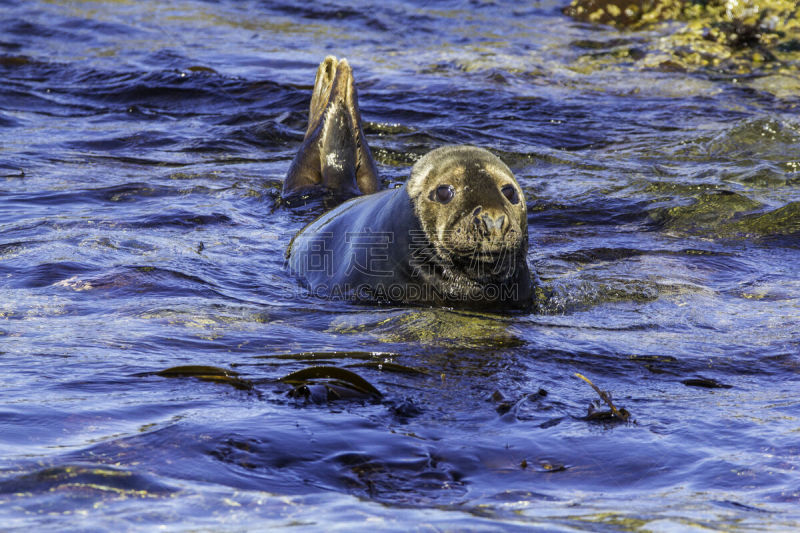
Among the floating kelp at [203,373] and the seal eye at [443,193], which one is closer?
the floating kelp at [203,373]

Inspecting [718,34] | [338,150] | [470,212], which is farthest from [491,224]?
[718,34]

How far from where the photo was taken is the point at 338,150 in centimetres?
712

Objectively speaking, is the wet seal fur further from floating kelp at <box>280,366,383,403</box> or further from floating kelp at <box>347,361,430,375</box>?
floating kelp at <box>280,366,383,403</box>

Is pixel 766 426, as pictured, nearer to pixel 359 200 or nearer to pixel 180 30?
pixel 359 200

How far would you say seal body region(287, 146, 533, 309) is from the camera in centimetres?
465

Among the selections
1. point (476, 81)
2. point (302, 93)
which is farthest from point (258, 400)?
point (476, 81)

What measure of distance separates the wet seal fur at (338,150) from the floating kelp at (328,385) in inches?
144

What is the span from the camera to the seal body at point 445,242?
15.3 feet

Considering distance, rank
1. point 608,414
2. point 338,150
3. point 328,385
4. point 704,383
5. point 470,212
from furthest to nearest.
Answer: point 338,150 → point 470,212 → point 704,383 → point 328,385 → point 608,414

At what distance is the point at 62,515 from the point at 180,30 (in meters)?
14.1

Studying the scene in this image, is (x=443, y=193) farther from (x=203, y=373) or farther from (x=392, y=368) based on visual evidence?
(x=203, y=373)

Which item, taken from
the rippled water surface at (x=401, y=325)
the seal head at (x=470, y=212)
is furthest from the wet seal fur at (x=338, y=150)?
the seal head at (x=470, y=212)

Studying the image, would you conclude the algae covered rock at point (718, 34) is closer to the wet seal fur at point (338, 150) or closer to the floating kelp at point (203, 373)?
the wet seal fur at point (338, 150)

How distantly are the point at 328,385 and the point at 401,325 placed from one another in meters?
1.13
